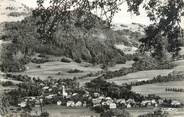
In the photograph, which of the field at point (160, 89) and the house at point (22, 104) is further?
the field at point (160, 89)

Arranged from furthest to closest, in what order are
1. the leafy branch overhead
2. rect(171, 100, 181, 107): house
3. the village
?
the village
rect(171, 100, 181, 107): house
the leafy branch overhead

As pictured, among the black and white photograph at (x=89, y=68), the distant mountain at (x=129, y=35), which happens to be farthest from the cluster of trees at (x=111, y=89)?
the distant mountain at (x=129, y=35)

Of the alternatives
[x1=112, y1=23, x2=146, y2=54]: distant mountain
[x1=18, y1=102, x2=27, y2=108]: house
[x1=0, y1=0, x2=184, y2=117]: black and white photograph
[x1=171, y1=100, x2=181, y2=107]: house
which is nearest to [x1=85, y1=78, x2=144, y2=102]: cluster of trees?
[x1=0, y1=0, x2=184, y2=117]: black and white photograph

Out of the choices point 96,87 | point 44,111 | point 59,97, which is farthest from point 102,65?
point 44,111

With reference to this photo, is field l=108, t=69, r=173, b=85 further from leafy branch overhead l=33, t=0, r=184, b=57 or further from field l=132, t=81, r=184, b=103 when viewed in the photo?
leafy branch overhead l=33, t=0, r=184, b=57

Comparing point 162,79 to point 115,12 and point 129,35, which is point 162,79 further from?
point 129,35

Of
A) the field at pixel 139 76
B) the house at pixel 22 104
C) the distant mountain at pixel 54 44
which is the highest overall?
the distant mountain at pixel 54 44

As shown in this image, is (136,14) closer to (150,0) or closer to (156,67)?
(150,0)

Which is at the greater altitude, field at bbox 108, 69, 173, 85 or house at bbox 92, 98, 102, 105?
field at bbox 108, 69, 173, 85

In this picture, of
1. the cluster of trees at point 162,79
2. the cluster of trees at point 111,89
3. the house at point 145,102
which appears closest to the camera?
the house at point 145,102

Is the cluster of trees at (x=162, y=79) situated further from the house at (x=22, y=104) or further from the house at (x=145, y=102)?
the house at (x=22, y=104)
